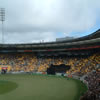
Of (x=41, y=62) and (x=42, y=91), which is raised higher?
(x=41, y=62)

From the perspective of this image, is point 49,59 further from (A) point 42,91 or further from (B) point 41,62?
(A) point 42,91

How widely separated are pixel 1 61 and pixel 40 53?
15050 millimetres

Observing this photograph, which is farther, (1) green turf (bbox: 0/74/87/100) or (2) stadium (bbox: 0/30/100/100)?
(2) stadium (bbox: 0/30/100/100)

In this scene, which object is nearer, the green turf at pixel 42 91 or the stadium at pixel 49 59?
the green turf at pixel 42 91

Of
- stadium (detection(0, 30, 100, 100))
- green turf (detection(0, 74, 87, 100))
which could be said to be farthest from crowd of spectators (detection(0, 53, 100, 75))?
green turf (detection(0, 74, 87, 100))

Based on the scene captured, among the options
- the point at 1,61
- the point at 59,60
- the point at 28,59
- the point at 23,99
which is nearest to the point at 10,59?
the point at 1,61

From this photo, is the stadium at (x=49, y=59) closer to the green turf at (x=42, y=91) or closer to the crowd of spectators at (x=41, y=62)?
the crowd of spectators at (x=41, y=62)

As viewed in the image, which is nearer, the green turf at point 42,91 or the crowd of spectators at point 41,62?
the green turf at point 42,91

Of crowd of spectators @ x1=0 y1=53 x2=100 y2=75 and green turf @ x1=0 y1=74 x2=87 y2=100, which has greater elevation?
crowd of spectators @ x1=0 y1=53 x2=100 y2=75

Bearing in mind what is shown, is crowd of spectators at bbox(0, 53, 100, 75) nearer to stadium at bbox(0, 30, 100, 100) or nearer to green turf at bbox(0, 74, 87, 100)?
stadium at bbox(0, 30, 100, 100)

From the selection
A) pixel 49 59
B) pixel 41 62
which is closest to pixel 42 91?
pixel 41 62

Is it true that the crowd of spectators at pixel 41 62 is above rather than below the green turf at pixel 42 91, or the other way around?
above

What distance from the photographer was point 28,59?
4628 cm

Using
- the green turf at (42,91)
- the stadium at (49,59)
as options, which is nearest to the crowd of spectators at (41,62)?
the stadium at (49,59)
